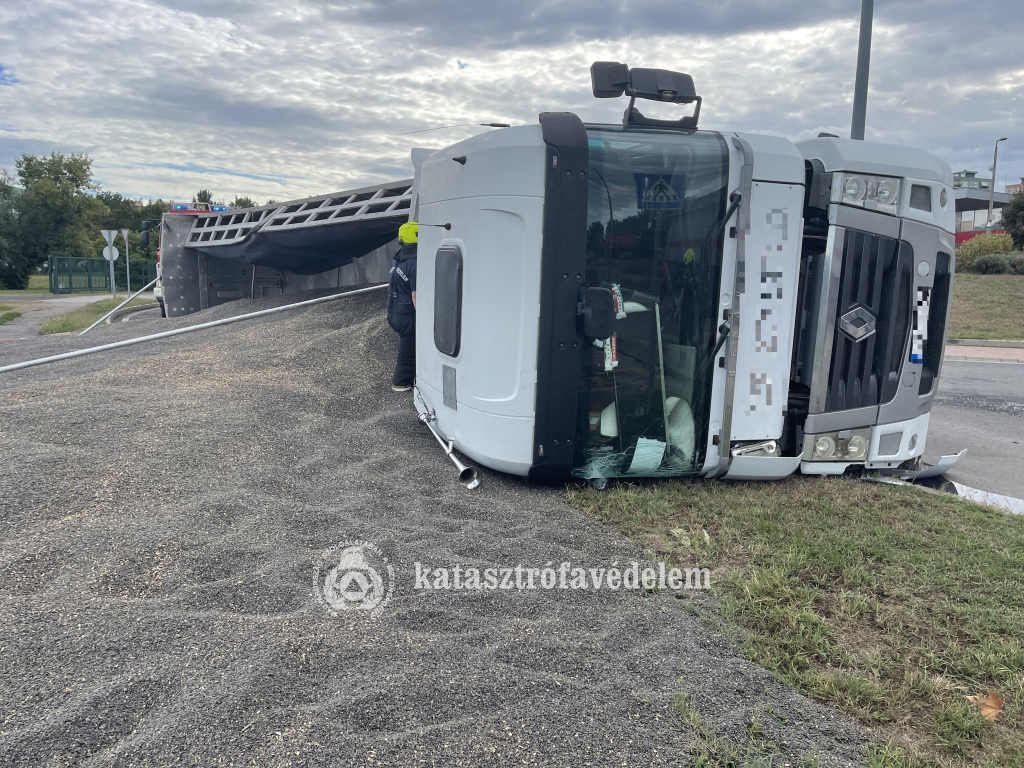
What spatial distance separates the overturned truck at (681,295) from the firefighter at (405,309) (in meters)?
1.92

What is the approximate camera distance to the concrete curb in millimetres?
14992

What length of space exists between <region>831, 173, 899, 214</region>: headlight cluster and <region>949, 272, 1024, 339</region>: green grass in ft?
42.6

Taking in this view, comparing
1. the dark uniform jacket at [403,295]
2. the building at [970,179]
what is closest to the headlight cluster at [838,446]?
the dark uniform jacket at [403,295]

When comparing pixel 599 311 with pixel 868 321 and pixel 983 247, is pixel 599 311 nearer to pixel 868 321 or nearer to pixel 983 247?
pixel 868 321

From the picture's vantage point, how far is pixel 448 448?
5332 millimetres

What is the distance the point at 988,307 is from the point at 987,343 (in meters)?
5.13

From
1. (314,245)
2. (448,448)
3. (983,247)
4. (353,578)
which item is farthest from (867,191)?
(983,247)

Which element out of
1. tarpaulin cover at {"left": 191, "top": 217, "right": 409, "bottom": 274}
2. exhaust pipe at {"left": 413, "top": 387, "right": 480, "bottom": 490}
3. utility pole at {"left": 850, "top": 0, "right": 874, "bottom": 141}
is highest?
utility pole at {"left": 850, "top": 0, "right": 874, "bottom": 141}

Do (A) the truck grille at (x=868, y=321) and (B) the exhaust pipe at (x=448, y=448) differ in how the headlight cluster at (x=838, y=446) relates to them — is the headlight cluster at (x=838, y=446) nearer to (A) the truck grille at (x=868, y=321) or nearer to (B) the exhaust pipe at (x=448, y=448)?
(A) the truck grille at (x=868, y=321)

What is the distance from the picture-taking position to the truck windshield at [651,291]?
4586 millimetres

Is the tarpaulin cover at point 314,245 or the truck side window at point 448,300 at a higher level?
the tarpaulin cover at point 314,245

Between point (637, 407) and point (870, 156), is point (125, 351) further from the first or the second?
point (870, 156)

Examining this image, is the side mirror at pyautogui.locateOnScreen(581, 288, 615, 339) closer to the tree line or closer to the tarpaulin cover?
the tarpaulin cover

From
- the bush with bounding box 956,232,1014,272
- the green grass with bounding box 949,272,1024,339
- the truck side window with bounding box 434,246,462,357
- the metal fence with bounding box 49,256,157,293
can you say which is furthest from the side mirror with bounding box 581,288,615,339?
the metal fence with bounding box 49,256,157,293
